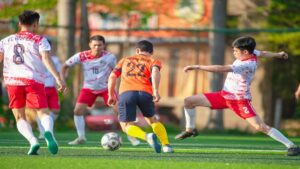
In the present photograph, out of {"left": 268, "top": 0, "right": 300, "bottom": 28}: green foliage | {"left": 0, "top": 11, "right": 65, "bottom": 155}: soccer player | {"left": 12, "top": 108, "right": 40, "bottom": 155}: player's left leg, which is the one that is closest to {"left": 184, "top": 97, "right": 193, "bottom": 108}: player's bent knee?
{"left": 0, "top": 11, "right": 65, "bottom": 155}: soccer player

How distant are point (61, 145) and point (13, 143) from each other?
817 millimetres

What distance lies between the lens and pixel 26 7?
28.8 m

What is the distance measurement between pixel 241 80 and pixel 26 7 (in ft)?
49.6

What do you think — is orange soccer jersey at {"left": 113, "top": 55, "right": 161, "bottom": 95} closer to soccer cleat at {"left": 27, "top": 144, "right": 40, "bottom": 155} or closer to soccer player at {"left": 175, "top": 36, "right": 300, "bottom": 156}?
soccer player at {"left": 175, "top": 36, "right": 300, "bottom": 156}

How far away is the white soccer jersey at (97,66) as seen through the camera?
55.2 feet

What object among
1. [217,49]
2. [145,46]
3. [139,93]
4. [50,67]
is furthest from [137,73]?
[217,49]

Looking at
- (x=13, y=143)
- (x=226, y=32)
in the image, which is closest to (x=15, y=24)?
(x=226, y=32)

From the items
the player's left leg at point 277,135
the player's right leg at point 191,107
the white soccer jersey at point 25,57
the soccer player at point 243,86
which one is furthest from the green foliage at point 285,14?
the white soccer jersey at point 25,57

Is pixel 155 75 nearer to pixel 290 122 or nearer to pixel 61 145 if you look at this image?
pixel 61 145

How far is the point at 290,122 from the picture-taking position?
84.8ft

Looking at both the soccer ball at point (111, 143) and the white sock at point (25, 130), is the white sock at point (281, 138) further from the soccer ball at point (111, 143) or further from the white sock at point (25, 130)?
the white sock at point (25, 130)

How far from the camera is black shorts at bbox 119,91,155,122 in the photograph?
14047mm

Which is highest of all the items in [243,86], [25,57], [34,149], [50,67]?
[25,57]

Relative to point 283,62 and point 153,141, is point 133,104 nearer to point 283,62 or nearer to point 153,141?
point 153,141
